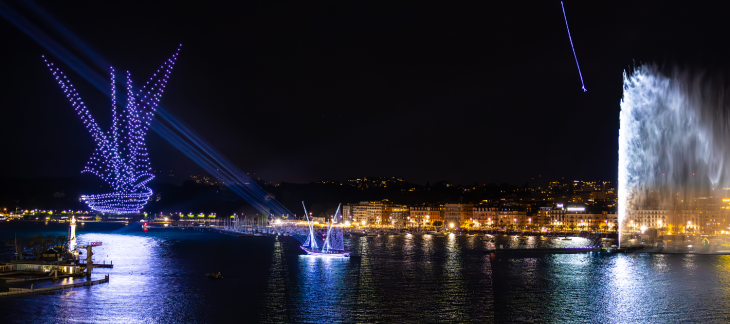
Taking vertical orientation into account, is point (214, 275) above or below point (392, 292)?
above

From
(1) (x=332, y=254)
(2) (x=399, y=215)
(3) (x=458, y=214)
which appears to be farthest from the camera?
(2) (x=399, y=215)

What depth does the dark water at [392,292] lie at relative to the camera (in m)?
25.4

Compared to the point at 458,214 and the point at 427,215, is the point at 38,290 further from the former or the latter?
the point at 427,215

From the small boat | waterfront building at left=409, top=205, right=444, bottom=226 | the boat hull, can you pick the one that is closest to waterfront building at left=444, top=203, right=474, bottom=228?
waterfront building at left=409, top=205, right=444, bottom=226

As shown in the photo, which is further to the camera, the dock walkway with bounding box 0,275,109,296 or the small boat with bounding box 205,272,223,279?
the small boat with bounding box 205,272,223,279

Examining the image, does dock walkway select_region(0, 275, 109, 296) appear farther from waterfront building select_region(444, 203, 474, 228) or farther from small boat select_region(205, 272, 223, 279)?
waterfront building select_region(444, 203, 474, 228)

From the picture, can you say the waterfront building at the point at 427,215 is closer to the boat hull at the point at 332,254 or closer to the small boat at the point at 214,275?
the boat hull at the point at 332,254

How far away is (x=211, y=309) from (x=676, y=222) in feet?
289

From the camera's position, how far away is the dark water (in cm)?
2542

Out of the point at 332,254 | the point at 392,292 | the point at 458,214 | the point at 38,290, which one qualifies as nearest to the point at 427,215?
the point at 458,214

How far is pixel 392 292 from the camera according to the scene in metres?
31.5

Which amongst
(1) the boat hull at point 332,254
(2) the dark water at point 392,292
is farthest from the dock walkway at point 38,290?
(1) the boat hull at point 332,254

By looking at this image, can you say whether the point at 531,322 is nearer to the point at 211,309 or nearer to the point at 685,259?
the point at 211,309

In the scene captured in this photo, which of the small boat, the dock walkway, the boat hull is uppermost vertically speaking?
the dock walkway
